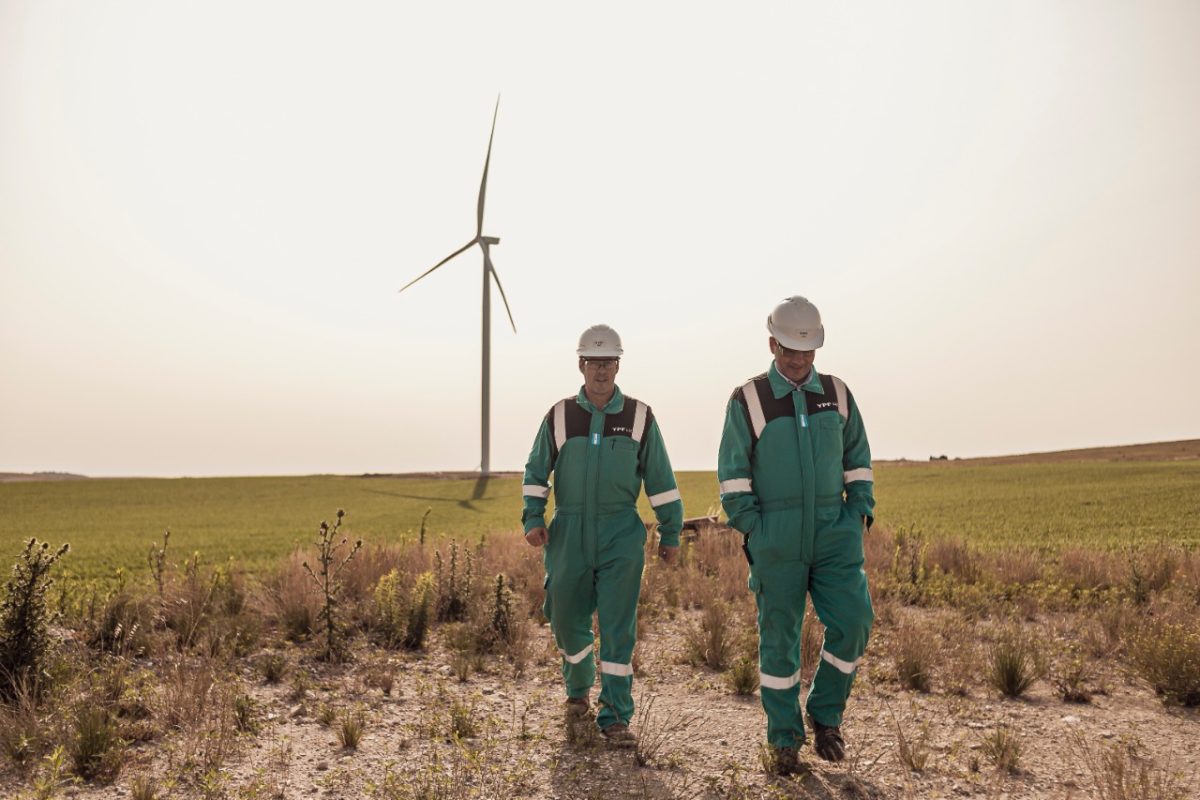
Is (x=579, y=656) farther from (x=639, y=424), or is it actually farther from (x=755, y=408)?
(x=755, y=408)

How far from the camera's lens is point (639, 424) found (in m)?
6.27

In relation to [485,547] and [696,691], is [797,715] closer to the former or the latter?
[696,691]

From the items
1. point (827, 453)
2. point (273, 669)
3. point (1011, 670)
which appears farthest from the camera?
point (273, 669)

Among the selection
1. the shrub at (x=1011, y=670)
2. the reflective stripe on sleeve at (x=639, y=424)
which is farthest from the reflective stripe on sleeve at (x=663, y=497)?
the shrub at (x=1011, y=670)

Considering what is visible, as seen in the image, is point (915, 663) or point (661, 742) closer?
point (661, 742)

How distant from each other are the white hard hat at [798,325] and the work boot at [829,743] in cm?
239

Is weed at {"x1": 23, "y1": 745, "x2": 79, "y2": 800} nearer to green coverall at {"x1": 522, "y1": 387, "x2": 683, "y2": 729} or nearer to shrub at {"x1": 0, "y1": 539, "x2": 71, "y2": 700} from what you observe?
shrub at {"x1": 0, "y1": 539, "x2": 71, "y2": 700}

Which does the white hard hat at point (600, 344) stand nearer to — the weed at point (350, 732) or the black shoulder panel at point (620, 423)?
the black shoulder panel at point (620, 423)

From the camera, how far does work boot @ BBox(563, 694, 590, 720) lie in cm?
625

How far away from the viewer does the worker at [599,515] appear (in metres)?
6.01

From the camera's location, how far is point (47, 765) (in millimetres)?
5258

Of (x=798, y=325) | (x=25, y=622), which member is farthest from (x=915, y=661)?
(x=25, y=622)

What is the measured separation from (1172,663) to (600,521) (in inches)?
186

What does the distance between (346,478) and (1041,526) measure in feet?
152
